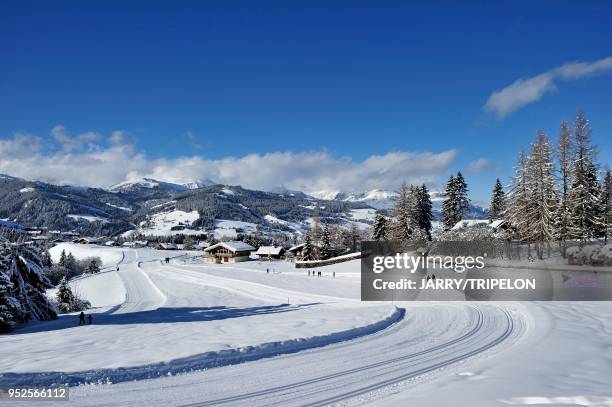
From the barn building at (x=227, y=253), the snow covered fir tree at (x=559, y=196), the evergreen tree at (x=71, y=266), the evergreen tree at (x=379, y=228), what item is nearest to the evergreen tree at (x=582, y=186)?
the snow covered fir tree at (x=559, y=196)

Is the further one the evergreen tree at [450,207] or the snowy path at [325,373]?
the evergreen tree at [450,207]

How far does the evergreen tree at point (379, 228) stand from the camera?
66938 mm

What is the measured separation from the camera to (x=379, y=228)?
2662 inches

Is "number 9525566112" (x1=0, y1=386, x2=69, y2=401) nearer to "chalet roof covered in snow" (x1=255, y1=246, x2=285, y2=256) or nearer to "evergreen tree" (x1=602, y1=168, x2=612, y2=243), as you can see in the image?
"evergreen tree" (x1=602, y1=168, x2=612, y2=243)

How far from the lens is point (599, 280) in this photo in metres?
30.6

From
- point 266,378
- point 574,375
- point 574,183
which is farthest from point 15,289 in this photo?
point 574,183

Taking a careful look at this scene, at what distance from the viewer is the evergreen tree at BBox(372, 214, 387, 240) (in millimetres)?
66938

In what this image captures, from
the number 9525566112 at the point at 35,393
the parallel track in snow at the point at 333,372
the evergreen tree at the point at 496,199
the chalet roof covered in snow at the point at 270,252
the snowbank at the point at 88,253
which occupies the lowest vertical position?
the snowbank at the point at 88,253

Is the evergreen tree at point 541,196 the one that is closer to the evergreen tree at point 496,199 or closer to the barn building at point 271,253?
the evergreen tree at point 496,199

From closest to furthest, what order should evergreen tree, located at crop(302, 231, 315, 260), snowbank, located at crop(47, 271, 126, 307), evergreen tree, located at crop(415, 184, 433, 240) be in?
snowbank, located at crop(47, 271, 126, 307) < evergreen tree, located at crop(415, 184, 433, 240) < evergreen tree, located at crop(302, 231, 315, 260)

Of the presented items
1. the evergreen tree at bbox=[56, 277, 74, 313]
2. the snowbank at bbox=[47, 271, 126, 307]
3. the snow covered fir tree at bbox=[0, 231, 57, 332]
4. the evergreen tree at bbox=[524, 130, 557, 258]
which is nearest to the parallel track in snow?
the snow covered fir tree at bbox=[0, 231, 57, 332]

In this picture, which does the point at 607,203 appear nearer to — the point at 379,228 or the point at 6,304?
the point at 379,228

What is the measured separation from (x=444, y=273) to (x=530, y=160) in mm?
16037

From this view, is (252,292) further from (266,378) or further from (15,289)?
(266,378)
